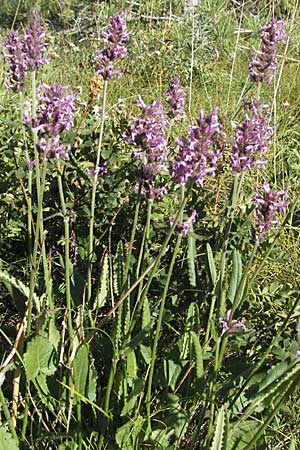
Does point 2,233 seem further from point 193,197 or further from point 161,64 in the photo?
point 161,64

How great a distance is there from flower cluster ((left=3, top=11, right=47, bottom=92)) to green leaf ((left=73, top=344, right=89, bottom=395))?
0.59 meters

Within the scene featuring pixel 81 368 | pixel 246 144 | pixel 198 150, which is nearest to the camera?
pixel 198 150

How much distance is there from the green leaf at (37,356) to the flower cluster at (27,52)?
0.55 meters

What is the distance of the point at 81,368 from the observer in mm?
1340

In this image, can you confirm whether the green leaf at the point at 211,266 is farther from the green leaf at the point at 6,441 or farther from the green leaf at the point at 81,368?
the green leaf at the point at 6,441

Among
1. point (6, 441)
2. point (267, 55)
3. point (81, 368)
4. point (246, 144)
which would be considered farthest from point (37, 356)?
point (267, 55)

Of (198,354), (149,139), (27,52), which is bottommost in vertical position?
(198,354)

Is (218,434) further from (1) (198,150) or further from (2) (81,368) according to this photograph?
(1) (198,150)

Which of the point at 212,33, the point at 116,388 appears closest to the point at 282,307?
the point at 116,388

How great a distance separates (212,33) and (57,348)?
418 cm

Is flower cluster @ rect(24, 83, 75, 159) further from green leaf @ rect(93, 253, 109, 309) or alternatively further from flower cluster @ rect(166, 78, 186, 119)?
green leaf @ rect(93, 253, 109, 309)

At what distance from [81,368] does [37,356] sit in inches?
3.8

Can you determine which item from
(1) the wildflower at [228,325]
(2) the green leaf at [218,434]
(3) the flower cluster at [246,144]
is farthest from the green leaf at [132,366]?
(3) the flower cluster at [246,144]

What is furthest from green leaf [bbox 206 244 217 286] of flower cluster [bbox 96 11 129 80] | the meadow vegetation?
flower cluster [bbox 96 11 129 80]
